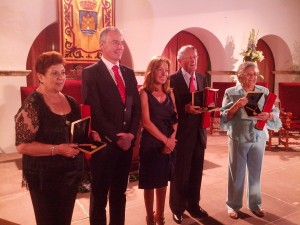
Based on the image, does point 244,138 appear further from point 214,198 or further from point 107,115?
point 107,115

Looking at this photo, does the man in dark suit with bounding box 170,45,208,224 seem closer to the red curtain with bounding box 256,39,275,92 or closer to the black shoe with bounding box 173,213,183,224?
the black shoe with bounding box 173,213,183,224

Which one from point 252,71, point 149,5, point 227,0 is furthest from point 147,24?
point 252,71

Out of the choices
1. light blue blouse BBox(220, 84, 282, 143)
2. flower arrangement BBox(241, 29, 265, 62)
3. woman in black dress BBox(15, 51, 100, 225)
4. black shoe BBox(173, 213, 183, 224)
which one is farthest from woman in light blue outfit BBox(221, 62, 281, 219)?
flower arrangement BBox(241, 29, 265, 62)

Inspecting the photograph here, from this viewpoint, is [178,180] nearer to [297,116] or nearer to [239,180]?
[239,180]

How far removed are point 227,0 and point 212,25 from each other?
2.59 feet

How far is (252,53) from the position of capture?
24.4 feet

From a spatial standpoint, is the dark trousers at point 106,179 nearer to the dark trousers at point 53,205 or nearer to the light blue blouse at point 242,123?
the dark trousers at point 53,205

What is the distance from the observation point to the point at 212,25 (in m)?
7.61

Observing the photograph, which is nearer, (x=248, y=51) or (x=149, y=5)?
(x=149, y=5)

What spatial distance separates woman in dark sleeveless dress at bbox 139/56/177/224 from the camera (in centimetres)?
242

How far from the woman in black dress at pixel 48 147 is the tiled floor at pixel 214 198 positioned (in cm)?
72

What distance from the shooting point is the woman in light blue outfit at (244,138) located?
2.77 metres

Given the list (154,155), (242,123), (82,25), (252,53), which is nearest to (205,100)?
(242,123)

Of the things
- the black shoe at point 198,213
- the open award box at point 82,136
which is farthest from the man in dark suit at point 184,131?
the open award box at point 82,136
